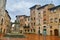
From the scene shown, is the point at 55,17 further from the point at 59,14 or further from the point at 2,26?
the point at 2,26

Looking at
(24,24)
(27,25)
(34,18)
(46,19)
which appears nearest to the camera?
(46,19)

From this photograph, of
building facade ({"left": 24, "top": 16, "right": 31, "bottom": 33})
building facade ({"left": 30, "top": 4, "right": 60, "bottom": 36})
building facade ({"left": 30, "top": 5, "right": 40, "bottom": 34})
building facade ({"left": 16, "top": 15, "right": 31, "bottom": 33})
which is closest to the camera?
building facade ({"left": 30, "top": 4, "right": 60, "bottom": 36})

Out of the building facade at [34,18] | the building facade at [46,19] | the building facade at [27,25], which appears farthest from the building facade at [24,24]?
the building facade at [46,19]

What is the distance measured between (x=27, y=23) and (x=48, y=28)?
13.5 meters

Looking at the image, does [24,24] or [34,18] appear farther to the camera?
[24,24]

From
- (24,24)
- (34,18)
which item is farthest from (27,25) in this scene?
(34,18)

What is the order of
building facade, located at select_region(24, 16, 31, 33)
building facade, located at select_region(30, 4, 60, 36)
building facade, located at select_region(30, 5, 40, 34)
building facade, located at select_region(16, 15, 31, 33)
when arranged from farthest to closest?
1. building facade, located at select_region(16, 15, 31, 33)
2. building facade, located at select_region(24, 16, 31, 33)
3. building facade, located at select_region(30, 5, 40, 34)
4. building facade, located at select_region(30, 4, 60, 36)

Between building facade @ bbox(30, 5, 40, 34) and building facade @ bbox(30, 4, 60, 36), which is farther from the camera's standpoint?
building facade @ bbox(30, 5, 40, 34)

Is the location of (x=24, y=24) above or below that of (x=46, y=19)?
below

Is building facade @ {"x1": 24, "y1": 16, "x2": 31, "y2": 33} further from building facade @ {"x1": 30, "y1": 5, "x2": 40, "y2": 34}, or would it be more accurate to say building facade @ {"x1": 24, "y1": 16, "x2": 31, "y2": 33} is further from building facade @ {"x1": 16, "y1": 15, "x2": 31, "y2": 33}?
building facade @ {"x1": 30, "y1": 5, "x2": 40, "y2": 34}

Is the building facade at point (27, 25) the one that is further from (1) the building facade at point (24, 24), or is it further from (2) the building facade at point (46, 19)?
(2) the building facade at point (46, 19)

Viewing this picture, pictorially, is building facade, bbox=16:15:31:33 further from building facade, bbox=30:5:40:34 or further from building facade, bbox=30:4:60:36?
building facade, bbox=30:4:60:36

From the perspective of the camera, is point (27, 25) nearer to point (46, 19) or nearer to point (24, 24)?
point (24, 24)

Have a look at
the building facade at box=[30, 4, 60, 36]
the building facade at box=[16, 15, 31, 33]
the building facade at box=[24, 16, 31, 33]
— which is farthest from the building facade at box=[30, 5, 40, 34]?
the building facade at box=[16, 15, 31, 33]
